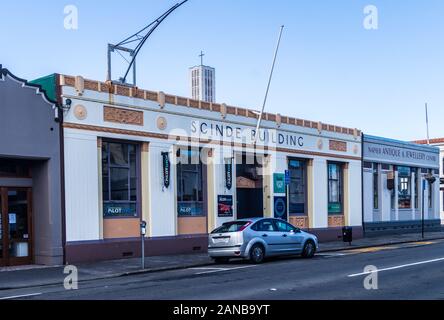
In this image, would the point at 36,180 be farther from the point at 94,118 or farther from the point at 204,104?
the point at 204,104

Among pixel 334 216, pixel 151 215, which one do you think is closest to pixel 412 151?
pixel 334 216

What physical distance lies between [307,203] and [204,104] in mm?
8557

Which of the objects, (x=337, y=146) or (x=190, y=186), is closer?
(x=190, y=186)

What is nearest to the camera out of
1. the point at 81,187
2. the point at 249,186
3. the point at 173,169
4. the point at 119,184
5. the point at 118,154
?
the point at 81,187

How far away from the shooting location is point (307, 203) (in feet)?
93.6

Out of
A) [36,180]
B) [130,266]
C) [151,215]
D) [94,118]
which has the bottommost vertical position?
[130,266]

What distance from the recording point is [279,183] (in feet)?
87.1

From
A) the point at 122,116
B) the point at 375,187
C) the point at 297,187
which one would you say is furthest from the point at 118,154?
the point at 375,187

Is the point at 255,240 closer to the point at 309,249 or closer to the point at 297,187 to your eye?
the point at 309,249

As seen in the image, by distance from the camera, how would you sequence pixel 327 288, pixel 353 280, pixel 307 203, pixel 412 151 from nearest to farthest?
pixel 327 288, pixel 353 280, pixel 307 203, pixel 412 151

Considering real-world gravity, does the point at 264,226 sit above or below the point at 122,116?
below

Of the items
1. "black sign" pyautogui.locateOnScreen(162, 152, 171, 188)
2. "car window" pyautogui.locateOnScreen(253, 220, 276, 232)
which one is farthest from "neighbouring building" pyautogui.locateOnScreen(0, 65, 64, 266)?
"car window" pyautogui.locateOnScreen(253, 220, 276, 232)

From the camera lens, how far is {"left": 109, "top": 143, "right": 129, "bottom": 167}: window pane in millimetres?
20375

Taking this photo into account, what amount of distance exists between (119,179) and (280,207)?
8.94m
